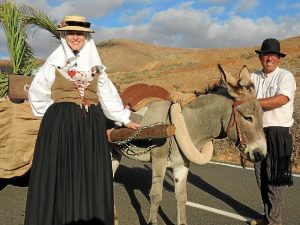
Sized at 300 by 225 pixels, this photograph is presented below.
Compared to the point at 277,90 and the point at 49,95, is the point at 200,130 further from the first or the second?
the point at 49,95

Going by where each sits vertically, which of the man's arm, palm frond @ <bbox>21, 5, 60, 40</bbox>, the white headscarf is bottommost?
the man's arm

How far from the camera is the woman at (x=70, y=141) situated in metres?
4.08

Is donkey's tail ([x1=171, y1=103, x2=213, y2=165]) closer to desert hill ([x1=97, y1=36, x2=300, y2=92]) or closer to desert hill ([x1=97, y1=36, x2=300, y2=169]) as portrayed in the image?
desert hill ([x1=97, y1=36, x2=300, y2=169])

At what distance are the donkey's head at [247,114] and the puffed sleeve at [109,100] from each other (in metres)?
1.27

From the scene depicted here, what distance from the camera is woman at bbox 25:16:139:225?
13.4ft

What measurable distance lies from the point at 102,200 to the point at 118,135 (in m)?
0.87

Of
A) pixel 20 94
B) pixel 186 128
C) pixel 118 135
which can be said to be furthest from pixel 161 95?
pixel 20 94

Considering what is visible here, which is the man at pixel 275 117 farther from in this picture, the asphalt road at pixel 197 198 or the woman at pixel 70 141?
the woman at pixel 70 141

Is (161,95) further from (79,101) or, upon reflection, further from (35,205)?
(35,205)

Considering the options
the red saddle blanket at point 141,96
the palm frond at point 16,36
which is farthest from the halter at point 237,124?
the palm frond at point 16,36

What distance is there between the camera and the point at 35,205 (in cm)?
409

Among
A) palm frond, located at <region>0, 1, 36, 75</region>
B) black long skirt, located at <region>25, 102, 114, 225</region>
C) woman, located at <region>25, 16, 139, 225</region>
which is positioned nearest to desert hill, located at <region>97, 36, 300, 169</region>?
palm frond, located at <region>0, 1, 36, 75</region>

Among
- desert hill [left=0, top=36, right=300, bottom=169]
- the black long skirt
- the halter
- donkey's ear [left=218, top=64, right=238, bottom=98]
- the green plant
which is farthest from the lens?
desert hill [left=0, top=36, right=300, bottom=169]

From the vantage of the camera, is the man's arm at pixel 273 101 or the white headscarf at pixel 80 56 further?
the man's arm at pixel 273 101
